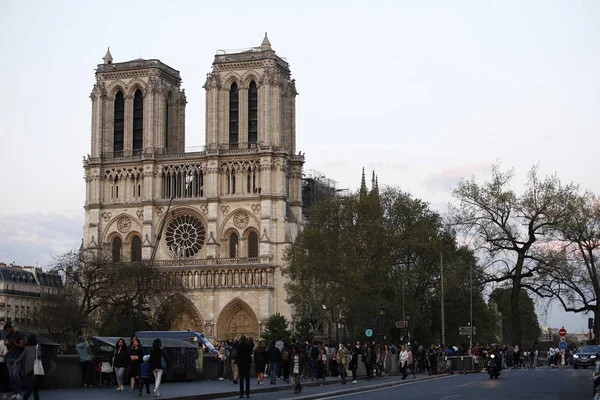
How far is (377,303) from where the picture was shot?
7075cm

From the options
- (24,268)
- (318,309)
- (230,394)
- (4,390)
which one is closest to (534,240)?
(318,309)

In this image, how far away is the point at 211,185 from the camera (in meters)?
93.1

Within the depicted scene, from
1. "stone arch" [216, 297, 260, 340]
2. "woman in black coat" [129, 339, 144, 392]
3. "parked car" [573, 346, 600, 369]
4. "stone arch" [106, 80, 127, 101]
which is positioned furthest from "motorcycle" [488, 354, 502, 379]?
"stone arch" [106, 80, 127, 101]

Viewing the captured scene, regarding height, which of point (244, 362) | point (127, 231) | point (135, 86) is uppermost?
point (135, 86)

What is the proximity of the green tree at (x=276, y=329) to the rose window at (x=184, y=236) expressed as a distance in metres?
11.2

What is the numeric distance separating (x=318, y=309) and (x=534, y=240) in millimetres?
22917

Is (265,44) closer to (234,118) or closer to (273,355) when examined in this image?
(234,118)

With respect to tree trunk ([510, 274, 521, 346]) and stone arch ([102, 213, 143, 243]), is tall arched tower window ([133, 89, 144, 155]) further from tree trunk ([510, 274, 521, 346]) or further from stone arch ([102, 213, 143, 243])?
tree trunk ([510, 274, 521, 346])

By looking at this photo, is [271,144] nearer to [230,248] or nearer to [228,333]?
[230,248]

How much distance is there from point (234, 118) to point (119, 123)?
11.1 metres

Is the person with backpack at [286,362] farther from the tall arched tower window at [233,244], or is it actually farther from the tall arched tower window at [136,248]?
the tall arched tower window at [136,248]

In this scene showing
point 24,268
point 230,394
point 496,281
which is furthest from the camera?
point 24,268

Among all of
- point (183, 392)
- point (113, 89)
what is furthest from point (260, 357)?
point (113, 89)

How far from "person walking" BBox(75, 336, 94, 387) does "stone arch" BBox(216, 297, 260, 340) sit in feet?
185
